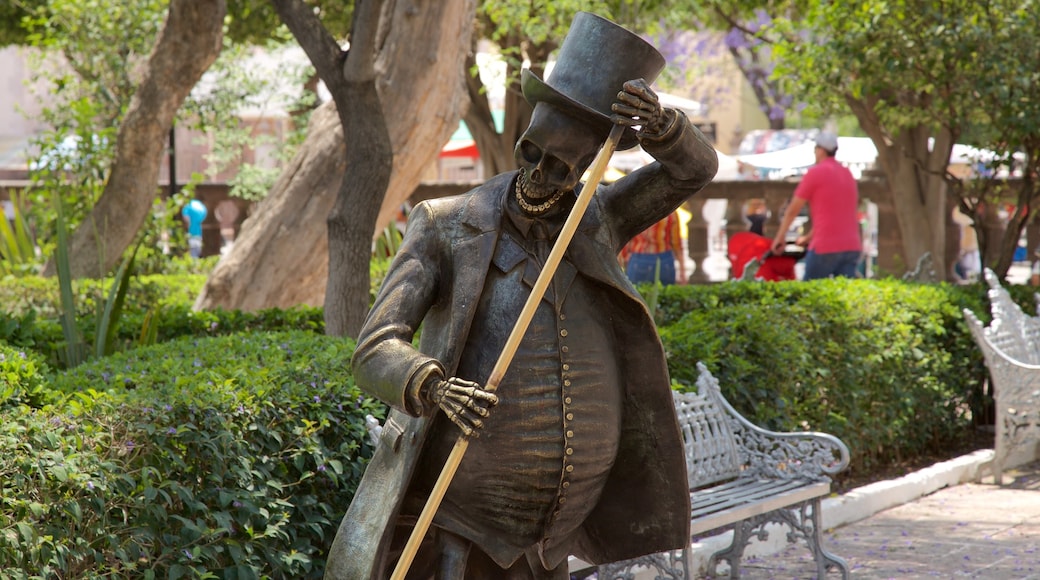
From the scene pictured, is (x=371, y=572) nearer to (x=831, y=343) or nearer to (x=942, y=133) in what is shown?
(x=831, y=343)

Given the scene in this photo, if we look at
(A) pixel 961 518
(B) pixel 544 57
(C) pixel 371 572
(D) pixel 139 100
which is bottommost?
(A) pixel 961 518

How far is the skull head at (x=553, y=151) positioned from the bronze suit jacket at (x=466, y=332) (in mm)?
130

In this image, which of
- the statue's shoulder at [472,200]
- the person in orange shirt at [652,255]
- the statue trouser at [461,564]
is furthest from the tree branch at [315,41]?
the person in orange shirt at [652,255]

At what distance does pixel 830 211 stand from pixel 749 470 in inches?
213

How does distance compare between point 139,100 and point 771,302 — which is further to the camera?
point 139,100

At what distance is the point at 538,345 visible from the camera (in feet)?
10.3

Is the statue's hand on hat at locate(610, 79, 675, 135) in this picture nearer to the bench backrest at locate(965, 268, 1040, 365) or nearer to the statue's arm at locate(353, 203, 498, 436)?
the statue's arm at locate(353, 203, 498, 436)

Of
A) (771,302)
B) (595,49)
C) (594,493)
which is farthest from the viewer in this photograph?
(771,302)

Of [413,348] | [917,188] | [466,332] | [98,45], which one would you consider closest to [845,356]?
[466,332]

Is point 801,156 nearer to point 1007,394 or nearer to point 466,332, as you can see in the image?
point 1007,394

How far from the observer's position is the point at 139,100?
9.90 meters

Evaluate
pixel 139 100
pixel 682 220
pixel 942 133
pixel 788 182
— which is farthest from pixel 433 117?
pixel 788 182

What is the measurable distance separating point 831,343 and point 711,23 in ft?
36.8

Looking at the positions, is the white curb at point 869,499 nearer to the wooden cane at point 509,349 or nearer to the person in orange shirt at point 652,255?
the wooden cane at point 509,349
